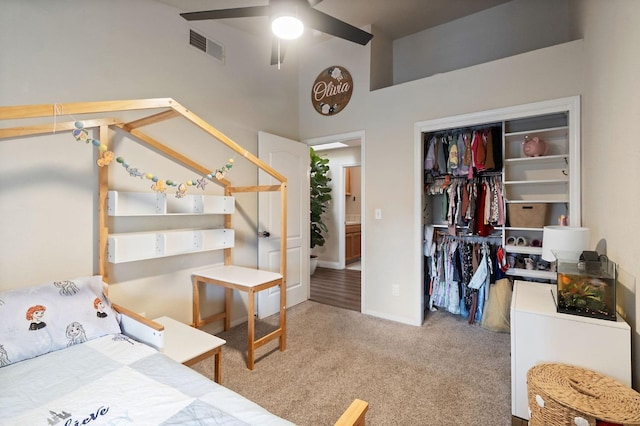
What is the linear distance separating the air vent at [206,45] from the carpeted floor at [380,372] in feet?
8.94

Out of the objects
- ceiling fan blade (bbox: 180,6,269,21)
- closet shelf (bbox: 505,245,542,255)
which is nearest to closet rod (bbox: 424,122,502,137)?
closet shelf (bbox: 505,245,542,255)

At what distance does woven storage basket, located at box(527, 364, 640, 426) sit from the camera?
1158mm

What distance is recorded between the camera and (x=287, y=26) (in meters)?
1.81

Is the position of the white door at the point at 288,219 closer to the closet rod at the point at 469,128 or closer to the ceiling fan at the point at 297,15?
the ceiling fan at the point at 297,15

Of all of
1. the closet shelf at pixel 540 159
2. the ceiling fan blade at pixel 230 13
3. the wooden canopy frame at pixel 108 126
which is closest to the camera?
the wooden canopy frame at pixel 108 126

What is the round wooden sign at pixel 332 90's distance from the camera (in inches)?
139

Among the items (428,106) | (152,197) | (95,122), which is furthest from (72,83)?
(428,106)

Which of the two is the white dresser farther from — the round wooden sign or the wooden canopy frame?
the round wooden sign

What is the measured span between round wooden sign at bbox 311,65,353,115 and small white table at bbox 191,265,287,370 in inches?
86.5

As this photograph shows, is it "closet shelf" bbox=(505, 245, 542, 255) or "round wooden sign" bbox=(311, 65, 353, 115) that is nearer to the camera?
"closet shelf" bbox=(505, 245, 542, 255)

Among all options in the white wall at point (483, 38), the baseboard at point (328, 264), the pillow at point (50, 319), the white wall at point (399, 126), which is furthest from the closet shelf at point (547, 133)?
the baseboard at point (328, 264)

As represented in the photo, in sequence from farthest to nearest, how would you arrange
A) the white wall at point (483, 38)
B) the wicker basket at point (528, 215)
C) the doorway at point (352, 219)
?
the doorway at point (352, 219), the white wall at point (483, 38), the wicker basket at point (528, 215)

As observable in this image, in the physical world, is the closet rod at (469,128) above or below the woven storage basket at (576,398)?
above

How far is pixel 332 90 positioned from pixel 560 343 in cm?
323
